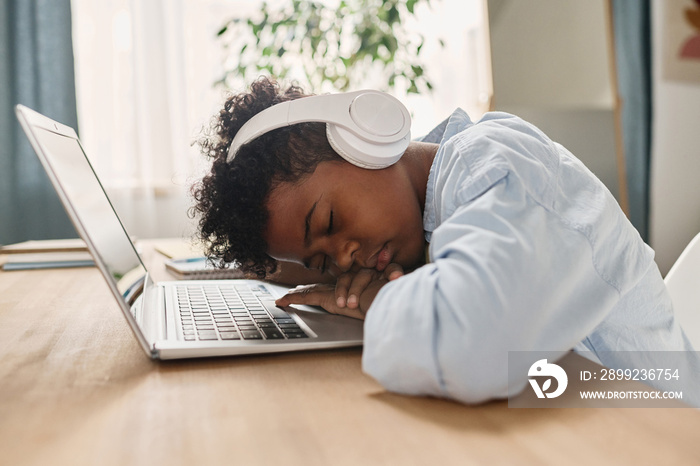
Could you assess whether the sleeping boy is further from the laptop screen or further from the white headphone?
the laptop screen

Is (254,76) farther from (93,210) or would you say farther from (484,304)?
(484,304)

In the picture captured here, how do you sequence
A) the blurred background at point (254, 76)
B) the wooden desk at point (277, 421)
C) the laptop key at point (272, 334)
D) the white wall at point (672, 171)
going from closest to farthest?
the wooden desk at point (277, 421) → the laptop key at point (272, 334) → the blurred background at point (254, 76) → the white wall at point (672, 171)

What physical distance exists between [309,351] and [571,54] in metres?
2.41

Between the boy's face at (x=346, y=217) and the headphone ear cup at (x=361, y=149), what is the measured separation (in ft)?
0.08

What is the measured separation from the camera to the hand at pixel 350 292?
73cm

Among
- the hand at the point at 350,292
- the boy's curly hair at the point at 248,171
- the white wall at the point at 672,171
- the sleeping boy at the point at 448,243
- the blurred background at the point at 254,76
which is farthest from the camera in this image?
the white wall at the point at 672,171

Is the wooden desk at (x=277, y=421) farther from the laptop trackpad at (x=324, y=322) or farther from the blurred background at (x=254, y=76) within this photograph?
the blurred background at (x=254, y=76)

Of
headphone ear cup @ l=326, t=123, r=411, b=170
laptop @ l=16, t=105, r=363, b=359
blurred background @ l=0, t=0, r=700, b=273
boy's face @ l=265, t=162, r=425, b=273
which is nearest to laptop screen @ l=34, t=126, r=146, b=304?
laptop @ l=16, t=105, r=363, b=359

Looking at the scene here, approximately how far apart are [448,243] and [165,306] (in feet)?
1.49

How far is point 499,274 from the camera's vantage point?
0.48 m

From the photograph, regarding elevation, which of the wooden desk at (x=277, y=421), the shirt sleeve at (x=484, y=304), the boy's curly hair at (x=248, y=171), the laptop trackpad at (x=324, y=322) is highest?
the boy's curly hair at (x=248, y=171)

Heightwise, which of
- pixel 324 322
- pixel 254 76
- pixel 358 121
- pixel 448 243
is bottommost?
pixel 324 322

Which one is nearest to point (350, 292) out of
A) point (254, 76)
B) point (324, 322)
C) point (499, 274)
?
point (324, 322)

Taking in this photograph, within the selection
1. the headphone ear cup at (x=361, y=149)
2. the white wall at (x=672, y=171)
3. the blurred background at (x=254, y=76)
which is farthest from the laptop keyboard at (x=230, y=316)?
the white wall at (x=672, y=171)
